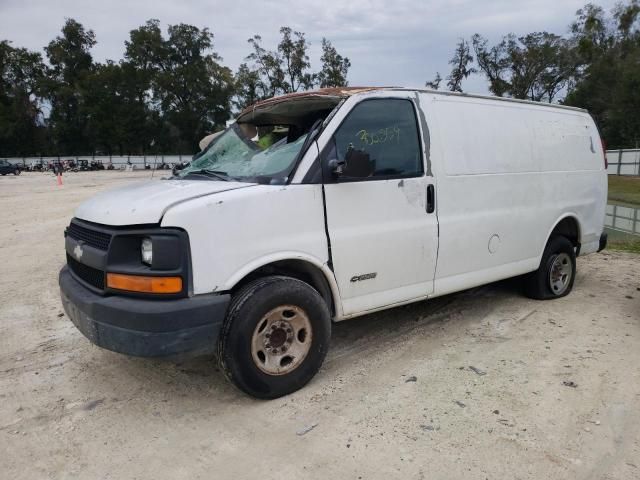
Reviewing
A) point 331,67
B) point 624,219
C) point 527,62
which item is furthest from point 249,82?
point 624,219

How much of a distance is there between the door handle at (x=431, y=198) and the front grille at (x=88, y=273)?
248 centimetres

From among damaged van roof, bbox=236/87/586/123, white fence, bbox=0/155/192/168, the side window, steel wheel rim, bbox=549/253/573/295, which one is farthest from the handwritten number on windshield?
white fence, bbox=0/155/192/168

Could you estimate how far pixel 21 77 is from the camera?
234 ft

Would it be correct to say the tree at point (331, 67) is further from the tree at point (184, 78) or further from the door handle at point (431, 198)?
the door handle at point (431, 198)

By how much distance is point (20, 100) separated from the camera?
6994 cm

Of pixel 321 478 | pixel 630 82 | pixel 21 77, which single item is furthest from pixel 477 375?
pixel 21 77

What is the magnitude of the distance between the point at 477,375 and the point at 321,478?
1.64 metres

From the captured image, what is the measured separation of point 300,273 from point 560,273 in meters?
3.55

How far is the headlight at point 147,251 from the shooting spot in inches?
119

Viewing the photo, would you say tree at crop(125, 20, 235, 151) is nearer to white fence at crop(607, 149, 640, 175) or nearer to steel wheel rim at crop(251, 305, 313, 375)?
white fence at crop(607, 149, 640, 175)

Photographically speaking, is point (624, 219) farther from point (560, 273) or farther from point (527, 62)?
point (527, 62)

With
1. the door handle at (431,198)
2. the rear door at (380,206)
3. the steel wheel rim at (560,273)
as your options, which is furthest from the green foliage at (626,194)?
the rear door at (380,206)

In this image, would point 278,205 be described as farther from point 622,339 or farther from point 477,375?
point 622,339

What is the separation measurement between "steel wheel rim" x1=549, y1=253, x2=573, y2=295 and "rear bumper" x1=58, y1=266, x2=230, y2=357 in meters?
4.04
